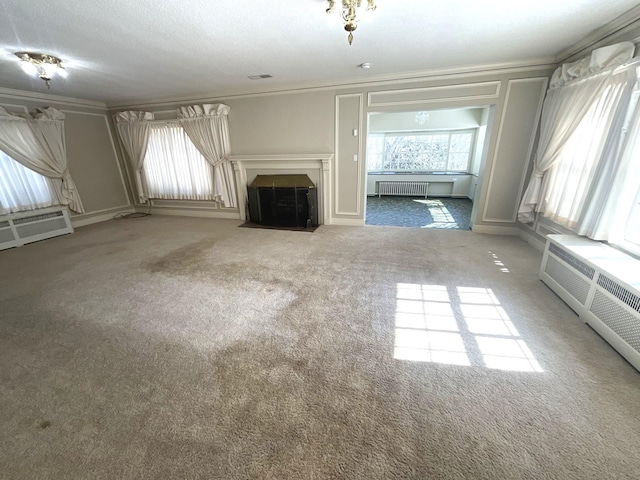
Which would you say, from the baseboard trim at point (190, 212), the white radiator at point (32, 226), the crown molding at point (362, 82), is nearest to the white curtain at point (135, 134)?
the crown molding at point (362, 82)

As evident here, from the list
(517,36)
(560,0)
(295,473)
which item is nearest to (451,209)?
(517,36)

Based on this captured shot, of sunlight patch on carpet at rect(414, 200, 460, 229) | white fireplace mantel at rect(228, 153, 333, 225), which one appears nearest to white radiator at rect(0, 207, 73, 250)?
white fireplace mantel at rect(228, 153, 333, 225)

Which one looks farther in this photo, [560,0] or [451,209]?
[451,209]

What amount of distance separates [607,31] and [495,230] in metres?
2.45

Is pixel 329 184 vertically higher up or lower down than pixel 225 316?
higher up

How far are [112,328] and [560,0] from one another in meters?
4.43

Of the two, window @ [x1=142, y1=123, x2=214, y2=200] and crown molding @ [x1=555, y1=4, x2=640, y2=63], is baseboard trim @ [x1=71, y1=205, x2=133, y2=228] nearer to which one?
window @ [x1=142, y1=123, x2=214, y2=200]

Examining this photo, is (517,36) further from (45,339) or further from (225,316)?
(45,339)

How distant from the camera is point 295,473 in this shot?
3.50 ft

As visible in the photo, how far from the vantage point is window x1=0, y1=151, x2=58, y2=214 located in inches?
155

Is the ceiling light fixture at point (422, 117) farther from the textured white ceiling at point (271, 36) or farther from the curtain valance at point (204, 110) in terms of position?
the curtain valance at point (204, 110)

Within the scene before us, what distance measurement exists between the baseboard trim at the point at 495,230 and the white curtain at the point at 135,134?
650 centimetres

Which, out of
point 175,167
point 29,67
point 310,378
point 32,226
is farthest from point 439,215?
point 32,226

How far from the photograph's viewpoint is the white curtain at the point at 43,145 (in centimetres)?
393
